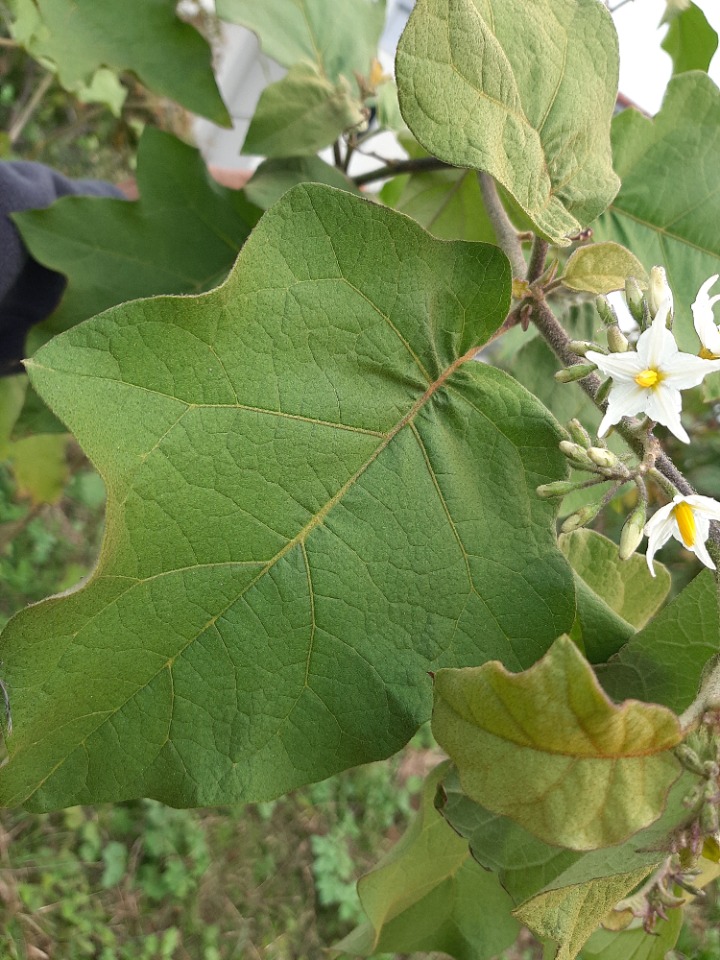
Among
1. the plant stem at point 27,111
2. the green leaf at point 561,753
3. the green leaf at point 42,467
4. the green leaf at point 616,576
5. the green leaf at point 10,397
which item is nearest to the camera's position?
the green leaf at point 561,753

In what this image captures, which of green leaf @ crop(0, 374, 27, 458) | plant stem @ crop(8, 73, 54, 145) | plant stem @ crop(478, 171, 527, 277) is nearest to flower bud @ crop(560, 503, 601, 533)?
plant stem @ crop(478, 171, 527, 277)

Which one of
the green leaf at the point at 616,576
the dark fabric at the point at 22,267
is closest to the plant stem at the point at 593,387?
the green leaf at the point at 616,576

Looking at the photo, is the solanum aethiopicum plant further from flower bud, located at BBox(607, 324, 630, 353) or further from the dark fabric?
the dark fabric

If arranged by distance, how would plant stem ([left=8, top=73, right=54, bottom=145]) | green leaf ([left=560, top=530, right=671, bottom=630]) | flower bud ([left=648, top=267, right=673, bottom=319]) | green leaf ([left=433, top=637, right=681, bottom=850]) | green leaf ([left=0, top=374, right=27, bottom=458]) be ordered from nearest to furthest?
green leaf ([left=433, top=637, right=681, bottom=850])
flower bud ([left=648, top=267, right=673, bottom=319])
green leaf ([left=560, top=530, right=671, bottom=630])
green leaf ([left=0, top=374, right=27, bottom=458])
plant stem ([left=8, top=73, right=54, bottom=145])

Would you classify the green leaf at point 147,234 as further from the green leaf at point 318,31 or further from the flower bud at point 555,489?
the flower bud at point 555,489

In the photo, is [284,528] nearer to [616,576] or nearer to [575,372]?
[575,372]

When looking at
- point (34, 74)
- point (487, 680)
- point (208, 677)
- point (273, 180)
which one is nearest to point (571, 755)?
point (487, 680)

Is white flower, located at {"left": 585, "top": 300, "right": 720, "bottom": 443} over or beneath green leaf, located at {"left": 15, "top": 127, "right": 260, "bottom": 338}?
over
